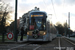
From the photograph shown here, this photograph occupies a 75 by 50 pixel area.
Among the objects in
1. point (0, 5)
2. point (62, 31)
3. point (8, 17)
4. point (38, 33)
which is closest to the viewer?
point (38, 33)

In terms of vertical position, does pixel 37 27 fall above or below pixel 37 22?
below

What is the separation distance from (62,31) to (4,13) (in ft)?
373

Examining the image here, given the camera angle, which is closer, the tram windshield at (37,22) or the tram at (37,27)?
the tram at (37,27)

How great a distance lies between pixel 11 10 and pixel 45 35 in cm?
1457

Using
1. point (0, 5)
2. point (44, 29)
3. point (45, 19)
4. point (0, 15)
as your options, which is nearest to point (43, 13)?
point (45, 19)

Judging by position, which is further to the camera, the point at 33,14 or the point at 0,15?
the point at 0,15

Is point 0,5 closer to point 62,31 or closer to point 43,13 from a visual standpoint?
point 43,13

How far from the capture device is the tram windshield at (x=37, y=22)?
646 inches

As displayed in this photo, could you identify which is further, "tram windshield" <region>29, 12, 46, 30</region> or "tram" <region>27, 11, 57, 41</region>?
"tram windshield" <region>29, 12, 46, 30</region>

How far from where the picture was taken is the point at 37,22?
16.4 m

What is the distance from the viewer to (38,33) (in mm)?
16219

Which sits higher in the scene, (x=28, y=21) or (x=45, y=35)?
(x=28, y=21)

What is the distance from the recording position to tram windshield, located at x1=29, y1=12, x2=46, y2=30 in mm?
16406

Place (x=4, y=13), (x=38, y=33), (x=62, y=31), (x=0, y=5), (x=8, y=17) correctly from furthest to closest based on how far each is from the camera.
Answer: (x=62, y=31), (x=8, y=17), (x=4, y=13), (x=0, y=5), (x=38, y=33)
